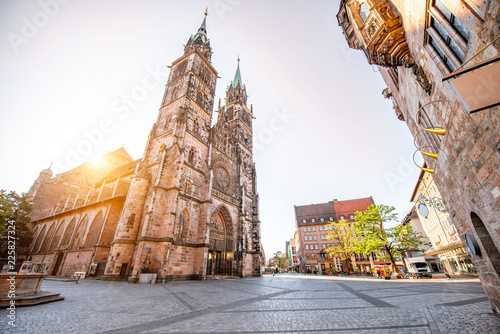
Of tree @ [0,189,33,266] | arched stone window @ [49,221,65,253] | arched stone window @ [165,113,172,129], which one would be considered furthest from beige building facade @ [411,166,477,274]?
tree @ [0,189,33,266]

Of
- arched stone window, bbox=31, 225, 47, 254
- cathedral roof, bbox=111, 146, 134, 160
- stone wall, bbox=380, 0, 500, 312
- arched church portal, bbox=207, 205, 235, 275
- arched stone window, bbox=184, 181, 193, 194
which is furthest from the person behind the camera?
cathedral roof, bbox=111, 146, 134, 160

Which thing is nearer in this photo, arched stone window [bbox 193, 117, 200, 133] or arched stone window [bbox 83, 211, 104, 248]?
arched stone window [bbox 83, 211, 104, 248]

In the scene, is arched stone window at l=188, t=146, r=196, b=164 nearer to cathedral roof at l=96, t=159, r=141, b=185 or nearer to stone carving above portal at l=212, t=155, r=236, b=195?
stone carving above portal at l=212, t=155, r=236, b=195

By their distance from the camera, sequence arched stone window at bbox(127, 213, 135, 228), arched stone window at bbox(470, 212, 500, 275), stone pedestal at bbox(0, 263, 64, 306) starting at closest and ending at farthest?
arched stone window at bbox(470, 212, 500, 275) → stone pedestal at bbox(0, 263, 64, 306) → arched stone window at bbox(127, 213, 135, 228)

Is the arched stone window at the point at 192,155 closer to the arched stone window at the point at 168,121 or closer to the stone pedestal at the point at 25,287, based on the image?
the arched stone window at the point at 168,121

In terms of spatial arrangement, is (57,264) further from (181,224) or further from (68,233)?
(181,224)

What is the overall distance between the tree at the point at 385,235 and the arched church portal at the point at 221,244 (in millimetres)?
14387

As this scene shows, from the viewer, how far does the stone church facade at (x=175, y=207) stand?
1395cm

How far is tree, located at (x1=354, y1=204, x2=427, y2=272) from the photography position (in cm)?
1959

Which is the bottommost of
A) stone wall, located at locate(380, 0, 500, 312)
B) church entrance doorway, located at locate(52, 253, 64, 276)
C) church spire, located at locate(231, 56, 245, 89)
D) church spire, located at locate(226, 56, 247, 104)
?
church entrance doorway, located at locate(52, 253, 64, 276)

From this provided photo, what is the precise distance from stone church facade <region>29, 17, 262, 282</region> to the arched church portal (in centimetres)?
9

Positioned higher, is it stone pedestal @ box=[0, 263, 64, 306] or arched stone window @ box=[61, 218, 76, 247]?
arched stone window @ box=[61, 218, 76, 247]

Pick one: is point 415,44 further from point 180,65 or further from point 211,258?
point 180,65

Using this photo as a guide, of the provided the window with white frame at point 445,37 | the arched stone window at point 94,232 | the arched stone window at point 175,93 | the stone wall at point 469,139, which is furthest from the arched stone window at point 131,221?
the window with white frame at point 445,37
